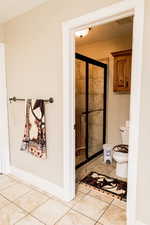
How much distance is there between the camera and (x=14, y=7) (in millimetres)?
2031

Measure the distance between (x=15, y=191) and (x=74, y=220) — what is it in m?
0.95

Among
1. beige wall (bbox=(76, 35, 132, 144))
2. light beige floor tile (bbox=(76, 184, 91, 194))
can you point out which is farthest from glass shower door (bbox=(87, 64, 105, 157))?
light beige floor tile (bbox=(76, 184, 91, 194))

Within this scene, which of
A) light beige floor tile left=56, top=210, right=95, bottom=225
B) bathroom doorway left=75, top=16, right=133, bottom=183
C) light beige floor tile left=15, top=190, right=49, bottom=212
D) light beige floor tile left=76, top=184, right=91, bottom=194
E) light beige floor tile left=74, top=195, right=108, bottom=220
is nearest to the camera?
light beige floor tile left=56, top=210, right=95, bottom=225

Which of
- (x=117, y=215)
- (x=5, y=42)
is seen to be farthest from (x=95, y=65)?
(x=117, y=215)

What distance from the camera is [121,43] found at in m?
3.20

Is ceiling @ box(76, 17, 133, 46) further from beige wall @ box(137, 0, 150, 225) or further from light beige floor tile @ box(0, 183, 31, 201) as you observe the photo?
light beige floor tile @ box(0, 183, 31, 201)

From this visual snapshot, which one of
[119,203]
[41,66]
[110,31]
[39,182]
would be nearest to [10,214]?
[39,182]

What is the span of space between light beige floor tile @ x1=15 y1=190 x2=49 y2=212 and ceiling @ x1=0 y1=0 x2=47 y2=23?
7.79 ft

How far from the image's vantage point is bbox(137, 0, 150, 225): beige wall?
1363 millimetres

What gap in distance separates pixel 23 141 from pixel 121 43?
2.57 meters

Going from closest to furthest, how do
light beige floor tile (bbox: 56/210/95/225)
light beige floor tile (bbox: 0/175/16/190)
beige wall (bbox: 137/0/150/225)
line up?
beige wall (bbox: 137/0/150/225) < light beige floor tile (bbox: 56/210/95/225) < light beige floor tile (bbox: 0/175/16/190)

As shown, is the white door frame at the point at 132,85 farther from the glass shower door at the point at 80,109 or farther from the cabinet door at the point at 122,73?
the cabinet door at the point at 122,73

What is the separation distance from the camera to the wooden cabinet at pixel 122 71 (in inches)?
A: 116

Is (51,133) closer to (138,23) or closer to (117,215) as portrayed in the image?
(117,215)
